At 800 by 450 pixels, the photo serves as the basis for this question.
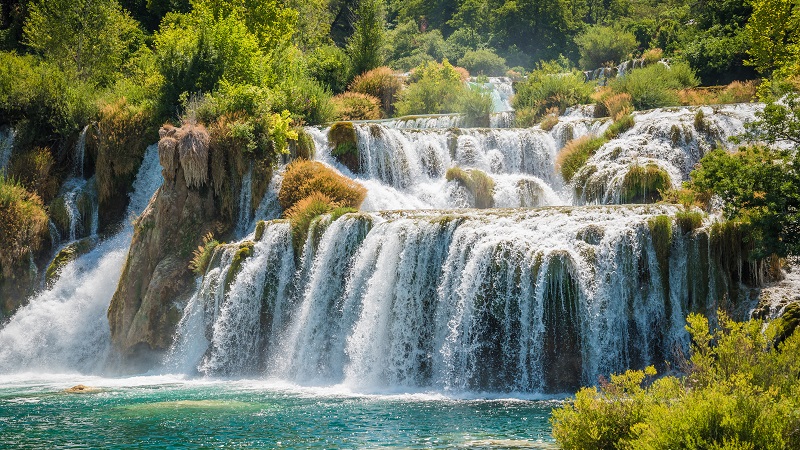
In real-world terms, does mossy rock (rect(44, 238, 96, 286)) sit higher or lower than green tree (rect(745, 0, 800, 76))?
lower

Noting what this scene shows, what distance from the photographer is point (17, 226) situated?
25.8 m

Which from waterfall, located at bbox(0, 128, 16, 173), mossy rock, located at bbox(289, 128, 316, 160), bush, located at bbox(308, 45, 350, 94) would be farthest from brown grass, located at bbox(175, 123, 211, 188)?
bush, located at bbox(308, 45, 350, 94)

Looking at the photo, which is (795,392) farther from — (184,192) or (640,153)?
(184,192)

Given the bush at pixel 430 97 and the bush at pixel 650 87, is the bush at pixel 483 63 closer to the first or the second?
the bush at pixel 430 97

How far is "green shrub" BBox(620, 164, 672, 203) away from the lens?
21594mm

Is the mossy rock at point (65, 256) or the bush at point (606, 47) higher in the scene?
the bush at point (606, 47)

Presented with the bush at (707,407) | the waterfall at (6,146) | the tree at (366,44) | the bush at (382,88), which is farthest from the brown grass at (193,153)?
the bush at (707,407)

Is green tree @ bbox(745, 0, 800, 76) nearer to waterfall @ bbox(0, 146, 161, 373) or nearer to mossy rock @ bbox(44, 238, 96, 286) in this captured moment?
waterfall @ bbox(0, 146, 161, 373)

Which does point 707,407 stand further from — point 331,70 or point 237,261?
point 331,70

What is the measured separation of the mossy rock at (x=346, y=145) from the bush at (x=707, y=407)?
56.8 feet

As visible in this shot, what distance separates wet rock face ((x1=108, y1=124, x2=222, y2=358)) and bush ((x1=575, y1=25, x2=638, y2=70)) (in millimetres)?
33145

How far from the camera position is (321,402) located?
53.2 feet

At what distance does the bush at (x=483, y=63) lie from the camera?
6119 cm

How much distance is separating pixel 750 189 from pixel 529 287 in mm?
4515
